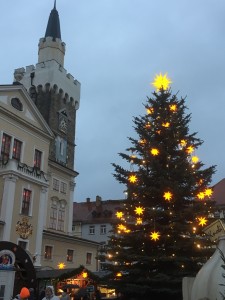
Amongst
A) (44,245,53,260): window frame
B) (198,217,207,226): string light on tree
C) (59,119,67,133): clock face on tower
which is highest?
(59,119,67,133): clock face on tower

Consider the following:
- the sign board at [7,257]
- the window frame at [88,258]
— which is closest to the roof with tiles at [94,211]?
the window frame at [88,258]

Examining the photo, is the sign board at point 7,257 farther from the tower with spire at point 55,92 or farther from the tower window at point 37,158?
the tower with spire at point 55,92

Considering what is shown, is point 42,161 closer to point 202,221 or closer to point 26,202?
point 26,202

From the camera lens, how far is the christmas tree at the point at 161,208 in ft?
48.6

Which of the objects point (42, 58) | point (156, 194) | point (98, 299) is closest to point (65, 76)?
point (42, 58)

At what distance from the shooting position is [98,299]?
21.7 metres

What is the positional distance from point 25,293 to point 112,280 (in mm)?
6987

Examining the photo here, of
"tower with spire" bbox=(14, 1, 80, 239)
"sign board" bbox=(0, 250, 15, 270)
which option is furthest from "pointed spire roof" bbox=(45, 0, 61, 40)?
"sign board" bbox=(0, 250, 15, 270)

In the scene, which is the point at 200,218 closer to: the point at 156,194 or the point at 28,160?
the point at 156,194

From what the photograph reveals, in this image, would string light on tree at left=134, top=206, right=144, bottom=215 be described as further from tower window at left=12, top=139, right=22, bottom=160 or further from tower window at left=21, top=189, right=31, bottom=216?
tower window at left=12, top=139, right=22, bottom=160

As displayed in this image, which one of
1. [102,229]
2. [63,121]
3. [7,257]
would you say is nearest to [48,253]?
[63,121]

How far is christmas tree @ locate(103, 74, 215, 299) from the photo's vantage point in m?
14.8

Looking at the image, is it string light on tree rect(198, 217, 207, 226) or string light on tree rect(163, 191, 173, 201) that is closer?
string light on tree rect(198, 217, 207, 226)

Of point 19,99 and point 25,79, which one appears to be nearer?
point 19,99
